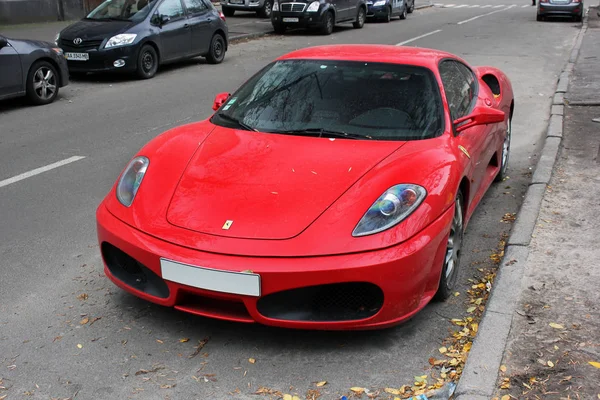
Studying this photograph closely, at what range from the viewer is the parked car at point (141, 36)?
12.9 metres

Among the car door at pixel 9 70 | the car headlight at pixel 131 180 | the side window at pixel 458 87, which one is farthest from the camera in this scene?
the car door at pixel 9 70

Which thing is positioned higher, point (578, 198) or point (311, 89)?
point (311, 89)

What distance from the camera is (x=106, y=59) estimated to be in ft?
42.1

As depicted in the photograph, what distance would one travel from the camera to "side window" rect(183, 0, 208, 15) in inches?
580

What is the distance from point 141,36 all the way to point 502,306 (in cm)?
1063

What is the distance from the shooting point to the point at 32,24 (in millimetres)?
21250

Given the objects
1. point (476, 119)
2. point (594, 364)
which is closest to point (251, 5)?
point (476, 119)

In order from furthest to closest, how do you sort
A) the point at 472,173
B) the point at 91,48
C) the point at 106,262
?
the point at 91,48 → the point at 472,173 → the point at 106,262

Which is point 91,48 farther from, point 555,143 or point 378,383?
point 378,383

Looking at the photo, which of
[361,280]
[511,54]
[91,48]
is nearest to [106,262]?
[361,280]

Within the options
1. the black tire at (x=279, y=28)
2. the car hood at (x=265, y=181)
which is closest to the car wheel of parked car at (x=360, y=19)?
the black tire at (x=279, y=28)

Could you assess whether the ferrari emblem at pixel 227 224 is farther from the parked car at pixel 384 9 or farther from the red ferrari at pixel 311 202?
the parked car at pixel 384 9

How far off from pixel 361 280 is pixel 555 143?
519 cm

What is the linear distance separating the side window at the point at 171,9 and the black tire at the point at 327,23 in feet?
27.4
